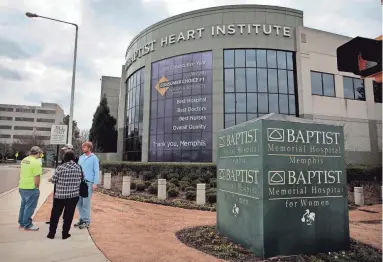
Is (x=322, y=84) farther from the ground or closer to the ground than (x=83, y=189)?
farther from the ground

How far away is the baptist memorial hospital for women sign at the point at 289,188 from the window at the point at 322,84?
19909mm

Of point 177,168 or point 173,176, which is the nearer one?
point 173,176

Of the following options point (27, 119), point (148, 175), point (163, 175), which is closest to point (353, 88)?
point (163, 175)

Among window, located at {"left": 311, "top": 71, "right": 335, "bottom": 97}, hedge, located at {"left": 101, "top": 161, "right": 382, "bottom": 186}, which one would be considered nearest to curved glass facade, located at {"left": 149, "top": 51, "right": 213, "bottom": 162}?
hedge, located at {"left": 101, "top": 161, "right": 382, "bottom": 186}

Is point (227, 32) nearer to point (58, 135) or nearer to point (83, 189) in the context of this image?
point (58, 135)

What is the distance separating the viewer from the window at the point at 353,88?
83.5 feet

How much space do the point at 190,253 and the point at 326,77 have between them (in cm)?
2397

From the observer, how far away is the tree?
38.8m

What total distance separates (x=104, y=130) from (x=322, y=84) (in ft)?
91.8

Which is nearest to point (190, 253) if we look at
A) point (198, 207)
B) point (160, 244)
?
point (160, 244)

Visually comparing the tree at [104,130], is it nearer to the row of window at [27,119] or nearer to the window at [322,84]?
the window at [322,84]

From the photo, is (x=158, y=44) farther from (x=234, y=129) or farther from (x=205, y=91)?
(x=234, y=129)

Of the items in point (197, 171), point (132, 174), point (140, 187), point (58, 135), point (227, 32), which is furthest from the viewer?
point (227, 32)

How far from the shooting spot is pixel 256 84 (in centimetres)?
2312
